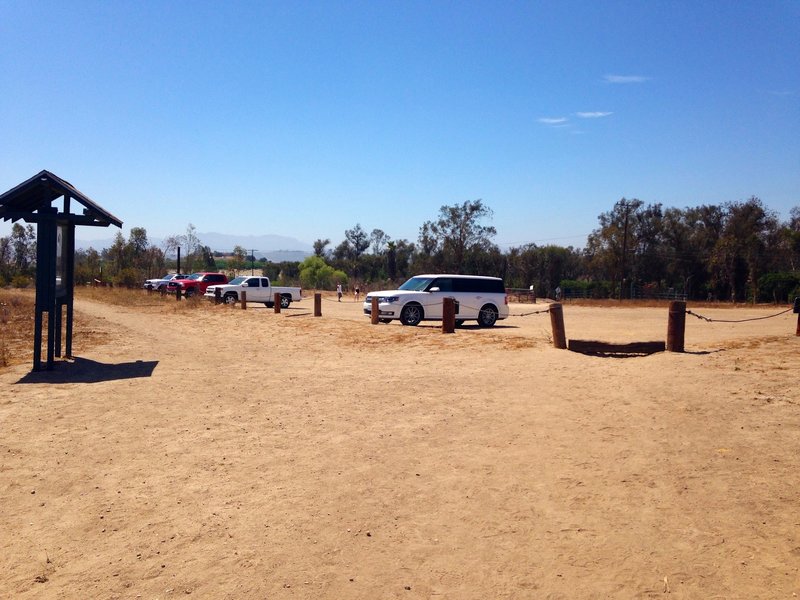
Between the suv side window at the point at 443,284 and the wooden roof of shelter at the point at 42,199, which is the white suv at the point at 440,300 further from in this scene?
the wooden roof of shelter at the point at 42,199

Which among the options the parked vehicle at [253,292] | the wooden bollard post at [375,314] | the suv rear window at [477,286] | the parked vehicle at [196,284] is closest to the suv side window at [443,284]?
the suv rear window at [477,286]

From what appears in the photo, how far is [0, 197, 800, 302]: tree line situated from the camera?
197 ft

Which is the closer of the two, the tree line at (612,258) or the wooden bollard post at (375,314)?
the wooden bollard post at (375,314)

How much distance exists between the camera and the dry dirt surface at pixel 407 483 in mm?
4844

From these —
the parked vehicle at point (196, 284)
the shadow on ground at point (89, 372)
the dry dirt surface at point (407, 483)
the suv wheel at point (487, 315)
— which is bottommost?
the dry dirt surface at point (407, 483)

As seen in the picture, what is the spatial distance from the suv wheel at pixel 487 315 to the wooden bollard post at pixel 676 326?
34.1 ft

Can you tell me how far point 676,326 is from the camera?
44.5ft

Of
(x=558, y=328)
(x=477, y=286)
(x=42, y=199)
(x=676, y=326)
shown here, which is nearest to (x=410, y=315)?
(x=477, y=286)

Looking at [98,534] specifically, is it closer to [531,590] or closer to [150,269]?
[531,590]

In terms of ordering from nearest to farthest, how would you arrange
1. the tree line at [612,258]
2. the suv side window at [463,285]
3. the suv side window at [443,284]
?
the suv side window at [443,284]
the suv side window at [463,285]
the tree line at [612,258]

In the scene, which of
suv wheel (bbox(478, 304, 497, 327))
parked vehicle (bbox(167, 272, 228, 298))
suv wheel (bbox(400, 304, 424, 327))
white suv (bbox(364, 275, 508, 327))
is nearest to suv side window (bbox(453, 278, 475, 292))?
white suv (bbox(364, 275, 508, 327))

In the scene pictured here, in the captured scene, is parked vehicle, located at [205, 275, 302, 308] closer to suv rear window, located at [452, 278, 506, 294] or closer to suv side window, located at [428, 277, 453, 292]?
suv side window, located at [428, 277, 453, 292]

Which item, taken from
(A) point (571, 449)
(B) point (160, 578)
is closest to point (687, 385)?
(A) point (571, 449)

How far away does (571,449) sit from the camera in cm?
763
